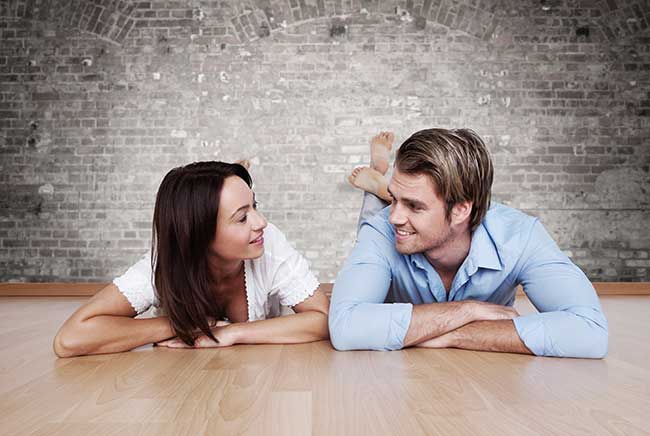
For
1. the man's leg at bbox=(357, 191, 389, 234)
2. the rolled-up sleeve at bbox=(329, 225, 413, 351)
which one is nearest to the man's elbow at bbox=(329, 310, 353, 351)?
the rolled-up sleeve at bbox=(329, 225, 413, 351)

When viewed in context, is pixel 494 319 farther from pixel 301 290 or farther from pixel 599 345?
pixel 301 290

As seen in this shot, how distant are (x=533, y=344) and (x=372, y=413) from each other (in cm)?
89

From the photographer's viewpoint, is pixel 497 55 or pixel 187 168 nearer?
pixel 187 168

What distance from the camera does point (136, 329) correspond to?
230cm

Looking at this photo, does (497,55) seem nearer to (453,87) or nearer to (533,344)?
(453,87)

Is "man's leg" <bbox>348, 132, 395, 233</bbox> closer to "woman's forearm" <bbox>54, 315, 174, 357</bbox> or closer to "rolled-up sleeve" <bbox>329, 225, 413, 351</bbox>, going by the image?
"rolled-up sleeve" <bbox>329, 225, 413, 351</bbox>

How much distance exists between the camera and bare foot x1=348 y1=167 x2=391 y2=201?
399 cm

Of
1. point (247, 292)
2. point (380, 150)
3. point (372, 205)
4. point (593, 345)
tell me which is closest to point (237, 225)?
point (247, 292)

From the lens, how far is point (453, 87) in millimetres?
7062

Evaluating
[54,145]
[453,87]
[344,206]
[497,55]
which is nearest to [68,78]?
[54,145]

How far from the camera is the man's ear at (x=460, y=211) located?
7.64ft

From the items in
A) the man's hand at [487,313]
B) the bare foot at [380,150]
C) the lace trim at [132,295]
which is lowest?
the man's hand at [487,313]

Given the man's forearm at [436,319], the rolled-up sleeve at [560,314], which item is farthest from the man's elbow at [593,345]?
the man's forearm at [436,319]

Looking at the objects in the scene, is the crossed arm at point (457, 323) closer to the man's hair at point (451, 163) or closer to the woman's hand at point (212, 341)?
→ the man's hair at point (451, 163)
